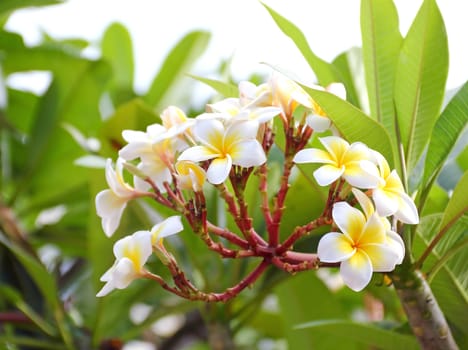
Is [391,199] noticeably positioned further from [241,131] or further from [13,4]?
[13,4]

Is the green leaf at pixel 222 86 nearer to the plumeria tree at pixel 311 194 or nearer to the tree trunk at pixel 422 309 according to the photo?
the plumeria tree at pixel 311 194

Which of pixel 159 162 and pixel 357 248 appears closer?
pixel 357 248

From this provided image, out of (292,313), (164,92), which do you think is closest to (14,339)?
(292,313)

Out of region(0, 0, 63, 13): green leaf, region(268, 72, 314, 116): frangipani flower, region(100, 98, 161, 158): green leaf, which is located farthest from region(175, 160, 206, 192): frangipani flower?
region(0, 0, 63, 13): green leaf

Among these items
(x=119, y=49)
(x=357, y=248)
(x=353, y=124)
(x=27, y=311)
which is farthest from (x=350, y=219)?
(x=119, y=49)

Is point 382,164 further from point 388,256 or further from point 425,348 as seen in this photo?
point 425,348

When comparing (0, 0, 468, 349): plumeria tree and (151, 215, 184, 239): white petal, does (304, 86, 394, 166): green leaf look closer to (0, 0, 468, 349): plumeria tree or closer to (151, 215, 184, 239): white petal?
(0, 0, 468, 349): plumeria tree
